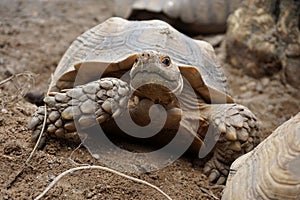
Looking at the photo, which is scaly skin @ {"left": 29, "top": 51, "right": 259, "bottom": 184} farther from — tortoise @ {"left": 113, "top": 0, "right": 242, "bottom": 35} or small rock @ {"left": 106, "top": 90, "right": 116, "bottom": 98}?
tortoise @ {"left": 113, "top": 0, "right": 242, "bottom": 35}

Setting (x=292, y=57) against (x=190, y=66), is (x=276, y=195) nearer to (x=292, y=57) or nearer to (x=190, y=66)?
(x=190, y=66)

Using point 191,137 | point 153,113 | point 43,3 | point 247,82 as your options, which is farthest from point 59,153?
point 43,3

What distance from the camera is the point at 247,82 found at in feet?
13.8

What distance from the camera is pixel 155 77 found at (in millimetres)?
2195

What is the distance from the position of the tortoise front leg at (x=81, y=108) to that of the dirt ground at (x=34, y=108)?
2.9 inches

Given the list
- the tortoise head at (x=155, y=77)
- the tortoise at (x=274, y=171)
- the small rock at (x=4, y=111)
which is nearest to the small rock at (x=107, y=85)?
the tortoise head at (x=155, y=77)

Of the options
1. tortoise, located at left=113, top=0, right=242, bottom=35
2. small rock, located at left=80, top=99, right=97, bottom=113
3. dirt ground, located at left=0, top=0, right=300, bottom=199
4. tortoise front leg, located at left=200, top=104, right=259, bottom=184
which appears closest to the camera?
dirt ground, located at left=0, top=0, right=300, bottom=199

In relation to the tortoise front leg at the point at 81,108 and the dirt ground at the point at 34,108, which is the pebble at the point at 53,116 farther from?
the dirt ground at the point at 34,108

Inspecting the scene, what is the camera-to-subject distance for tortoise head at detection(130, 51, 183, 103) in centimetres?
216

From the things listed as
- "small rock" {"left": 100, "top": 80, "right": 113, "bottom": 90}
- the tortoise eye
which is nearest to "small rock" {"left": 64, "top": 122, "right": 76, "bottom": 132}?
"small rock" {"left": 100, "top": 80, "right": 113, "bottom": 90}

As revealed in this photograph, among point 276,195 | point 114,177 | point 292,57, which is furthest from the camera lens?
point 292,57

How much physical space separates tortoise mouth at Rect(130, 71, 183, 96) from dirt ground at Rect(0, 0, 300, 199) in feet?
1.18

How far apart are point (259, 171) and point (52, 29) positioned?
348 centimetres

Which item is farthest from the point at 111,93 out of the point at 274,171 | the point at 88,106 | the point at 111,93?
the point at 274,171
